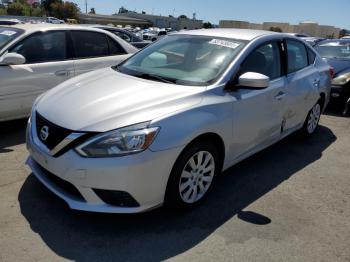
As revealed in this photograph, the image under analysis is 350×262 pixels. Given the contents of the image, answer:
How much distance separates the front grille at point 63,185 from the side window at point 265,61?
1989 millimetres

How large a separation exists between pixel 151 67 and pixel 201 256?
2163 millimetres

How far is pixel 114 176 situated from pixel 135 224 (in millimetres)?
632

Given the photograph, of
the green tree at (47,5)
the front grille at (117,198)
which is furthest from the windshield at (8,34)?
the green tree at (47,5)

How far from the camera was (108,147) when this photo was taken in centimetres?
290

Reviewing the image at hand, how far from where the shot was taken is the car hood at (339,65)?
801cm

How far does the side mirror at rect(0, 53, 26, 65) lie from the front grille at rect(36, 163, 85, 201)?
215cm

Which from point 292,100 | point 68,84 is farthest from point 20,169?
point 292,100

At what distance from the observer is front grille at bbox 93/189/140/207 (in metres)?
2.97

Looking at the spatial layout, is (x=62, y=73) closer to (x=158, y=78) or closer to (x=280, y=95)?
(x=158, y=78)

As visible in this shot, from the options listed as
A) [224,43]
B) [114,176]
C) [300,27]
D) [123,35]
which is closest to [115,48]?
[224,43]

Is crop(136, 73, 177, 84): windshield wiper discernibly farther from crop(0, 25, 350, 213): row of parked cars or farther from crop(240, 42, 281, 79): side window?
crop(240, 42, 281, 79): side window

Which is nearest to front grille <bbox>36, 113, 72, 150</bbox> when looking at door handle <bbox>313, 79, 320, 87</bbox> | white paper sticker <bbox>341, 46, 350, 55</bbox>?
door handle <bbox>313, 79, 320, 87</bbox>

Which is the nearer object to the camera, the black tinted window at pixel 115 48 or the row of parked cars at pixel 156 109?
the row of parked cars at pixel 156 109

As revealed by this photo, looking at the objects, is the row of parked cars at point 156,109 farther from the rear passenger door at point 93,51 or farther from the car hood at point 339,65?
the car hood at point 339,65
